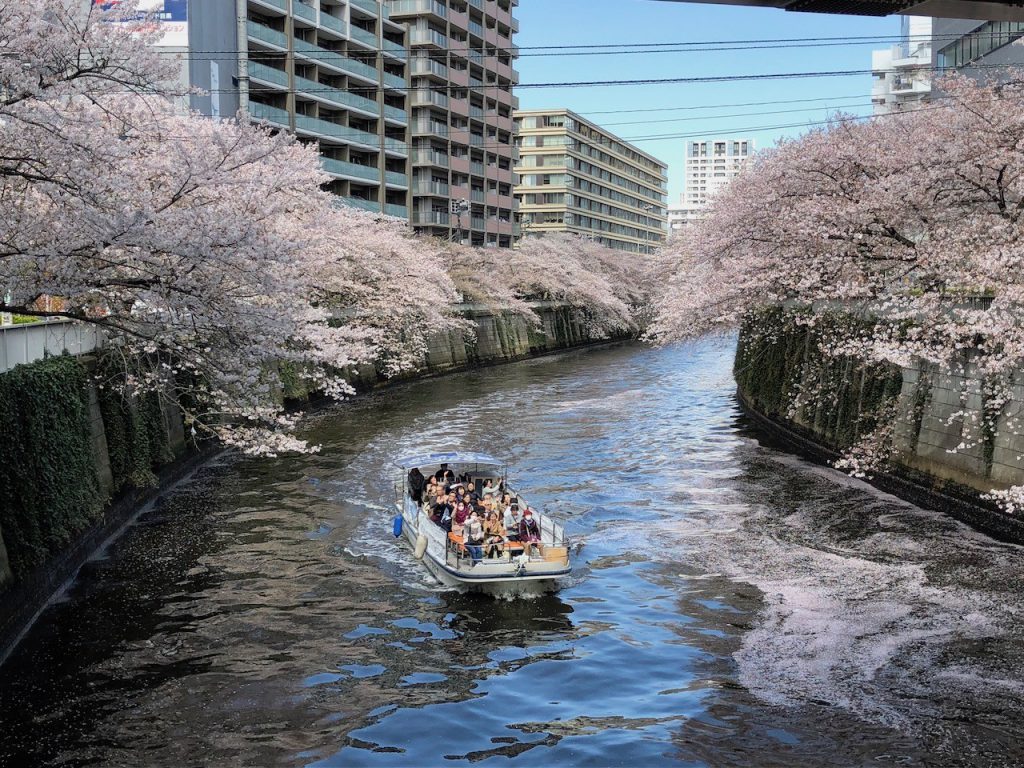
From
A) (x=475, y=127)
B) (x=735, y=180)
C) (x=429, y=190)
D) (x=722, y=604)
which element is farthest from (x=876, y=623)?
(x=475, y=127)

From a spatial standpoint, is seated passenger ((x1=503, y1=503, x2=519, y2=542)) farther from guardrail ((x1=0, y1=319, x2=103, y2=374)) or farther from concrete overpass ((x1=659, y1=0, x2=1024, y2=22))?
concrete overpass ((x1=659, y1=0, x2=1024, y2=22))

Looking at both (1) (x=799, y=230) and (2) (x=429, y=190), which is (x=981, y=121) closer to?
(1) (x=799, y=230)

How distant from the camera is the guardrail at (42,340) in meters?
18.8

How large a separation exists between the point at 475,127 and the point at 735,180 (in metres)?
57.7

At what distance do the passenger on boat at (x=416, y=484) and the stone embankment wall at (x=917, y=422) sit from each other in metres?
12.2

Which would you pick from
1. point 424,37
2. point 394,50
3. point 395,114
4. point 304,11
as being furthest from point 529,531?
point 424,37

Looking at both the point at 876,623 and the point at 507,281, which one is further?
the point at 507,281

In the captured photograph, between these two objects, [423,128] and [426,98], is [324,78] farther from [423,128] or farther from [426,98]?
[426,98]

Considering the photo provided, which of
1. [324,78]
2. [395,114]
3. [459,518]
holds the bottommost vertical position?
[459,518]

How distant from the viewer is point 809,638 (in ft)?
54.7

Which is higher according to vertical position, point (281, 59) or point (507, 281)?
point (281, 59)

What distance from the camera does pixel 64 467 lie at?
1975 centimetres

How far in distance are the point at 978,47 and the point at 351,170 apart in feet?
128

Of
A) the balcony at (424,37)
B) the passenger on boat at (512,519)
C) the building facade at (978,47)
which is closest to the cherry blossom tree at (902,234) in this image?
the passenger on boat at (512,519)
